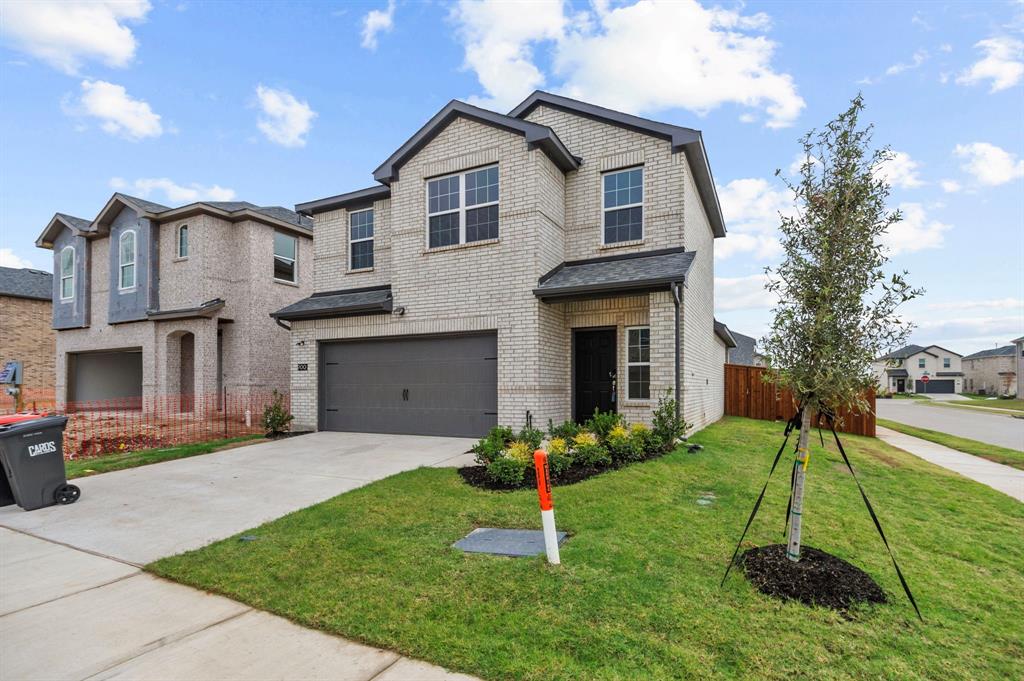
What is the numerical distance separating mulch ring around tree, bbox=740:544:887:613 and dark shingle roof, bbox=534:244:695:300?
5.78 m

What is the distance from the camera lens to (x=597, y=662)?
2.86 m

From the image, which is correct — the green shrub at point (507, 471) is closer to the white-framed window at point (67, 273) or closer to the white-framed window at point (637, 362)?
the white-framed window at point (637, 362)

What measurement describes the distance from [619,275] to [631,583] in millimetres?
7034

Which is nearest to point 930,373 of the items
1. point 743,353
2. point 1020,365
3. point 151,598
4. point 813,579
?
point 1020,365

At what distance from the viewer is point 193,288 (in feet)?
55.2

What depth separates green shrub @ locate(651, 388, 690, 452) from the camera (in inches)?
344

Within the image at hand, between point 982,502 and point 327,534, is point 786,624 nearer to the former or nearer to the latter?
point 327,534

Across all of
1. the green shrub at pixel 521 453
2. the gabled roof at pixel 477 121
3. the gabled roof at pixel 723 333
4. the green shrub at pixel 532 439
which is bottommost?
the green shrub at pixel 521 453

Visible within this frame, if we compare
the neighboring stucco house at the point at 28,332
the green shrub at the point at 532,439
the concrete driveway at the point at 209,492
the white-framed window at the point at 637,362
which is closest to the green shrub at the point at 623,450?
the green shrub at the point at 532,439

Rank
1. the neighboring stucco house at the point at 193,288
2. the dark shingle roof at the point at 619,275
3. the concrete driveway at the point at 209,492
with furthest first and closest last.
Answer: the neighboring stucco house at the point at 193,288 < the dark shingle roof at the point at 619,275 < the concrete driveway at the point at 209,492

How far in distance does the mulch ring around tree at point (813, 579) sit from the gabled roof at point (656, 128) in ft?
28.4

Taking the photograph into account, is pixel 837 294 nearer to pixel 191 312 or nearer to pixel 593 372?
pixel 593 372

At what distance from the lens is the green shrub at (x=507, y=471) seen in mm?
6938

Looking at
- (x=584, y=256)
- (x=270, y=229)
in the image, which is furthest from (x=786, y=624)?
(x=270, y=229)
